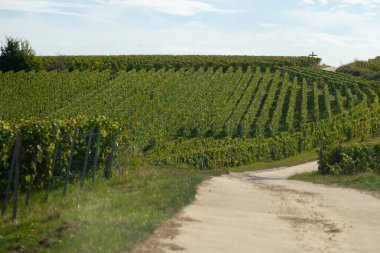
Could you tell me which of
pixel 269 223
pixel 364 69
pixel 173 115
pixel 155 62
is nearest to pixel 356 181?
pixel 269 223

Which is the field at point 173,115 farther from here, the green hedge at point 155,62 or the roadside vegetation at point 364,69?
the roadside vegetation at point 364,69

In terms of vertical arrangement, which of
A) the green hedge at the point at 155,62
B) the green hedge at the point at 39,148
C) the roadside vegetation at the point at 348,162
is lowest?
the roadside vegetation at the point at 348,162

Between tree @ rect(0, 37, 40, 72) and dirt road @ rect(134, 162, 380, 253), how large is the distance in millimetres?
57494

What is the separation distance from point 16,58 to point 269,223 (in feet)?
206

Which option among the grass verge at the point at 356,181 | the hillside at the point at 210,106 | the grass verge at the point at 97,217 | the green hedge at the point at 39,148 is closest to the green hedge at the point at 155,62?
the hillside at the point at 210,106

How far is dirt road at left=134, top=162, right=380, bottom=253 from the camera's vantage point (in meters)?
10.7

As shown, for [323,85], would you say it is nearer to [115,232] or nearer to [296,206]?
[296,206]

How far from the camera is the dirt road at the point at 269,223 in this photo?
10.7 metres

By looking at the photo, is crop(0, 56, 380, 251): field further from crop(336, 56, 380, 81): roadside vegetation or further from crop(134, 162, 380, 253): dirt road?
crop(336, 56, 380, 81): roadside vegetation

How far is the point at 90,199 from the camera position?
1371 centimetres

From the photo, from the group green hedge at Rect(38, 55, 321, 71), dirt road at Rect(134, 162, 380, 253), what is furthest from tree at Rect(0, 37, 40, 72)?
dirt road at Rect(134, 162, 380, 253)

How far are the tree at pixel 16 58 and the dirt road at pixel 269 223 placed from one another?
189ft

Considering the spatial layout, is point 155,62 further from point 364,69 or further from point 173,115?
point 173,115

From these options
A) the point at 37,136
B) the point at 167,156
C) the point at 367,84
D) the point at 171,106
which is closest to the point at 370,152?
the point at 167,156
